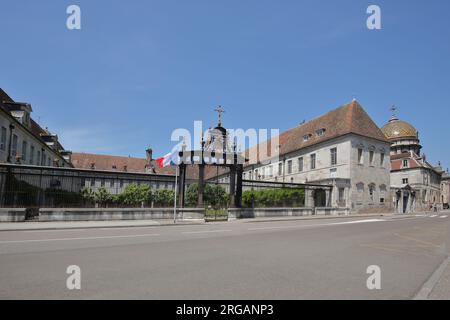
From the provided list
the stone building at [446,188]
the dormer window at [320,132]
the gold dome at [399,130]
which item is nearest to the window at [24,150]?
the dormer window at [320,132]

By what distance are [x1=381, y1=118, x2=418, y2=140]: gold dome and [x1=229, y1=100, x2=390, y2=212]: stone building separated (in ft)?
140

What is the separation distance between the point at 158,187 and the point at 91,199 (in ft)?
18.1

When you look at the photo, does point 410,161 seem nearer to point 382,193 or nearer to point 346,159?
point 382,193

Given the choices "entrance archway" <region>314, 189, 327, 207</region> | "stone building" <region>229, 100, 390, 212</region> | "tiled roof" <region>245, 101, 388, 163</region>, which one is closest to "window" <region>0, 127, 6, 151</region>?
"entrance archway" <region>314, 189, 327, 207</region>

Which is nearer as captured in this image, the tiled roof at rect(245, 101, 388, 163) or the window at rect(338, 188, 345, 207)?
the window at rect(338, 188, 345, 207)

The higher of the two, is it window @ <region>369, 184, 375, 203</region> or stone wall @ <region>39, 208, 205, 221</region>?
window @ <region>369, 184, 375, 203</region>

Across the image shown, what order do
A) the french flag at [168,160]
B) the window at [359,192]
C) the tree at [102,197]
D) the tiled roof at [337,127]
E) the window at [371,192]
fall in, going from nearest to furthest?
the tree at [102,197]
the french flag at [168,160]
the window at [359,192]
the window at [371,192]
the tiled roof at [337,127]

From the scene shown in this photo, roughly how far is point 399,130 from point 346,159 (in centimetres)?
5254

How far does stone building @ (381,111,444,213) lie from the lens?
6656 centimetres

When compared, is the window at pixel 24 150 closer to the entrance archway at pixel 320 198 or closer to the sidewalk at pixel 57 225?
the sidewalk at pixel 57 225

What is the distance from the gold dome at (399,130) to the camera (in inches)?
3206

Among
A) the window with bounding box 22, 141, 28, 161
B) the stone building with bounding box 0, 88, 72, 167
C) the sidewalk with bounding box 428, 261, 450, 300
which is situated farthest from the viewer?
the window with bounding box 22, 141, 28, 161

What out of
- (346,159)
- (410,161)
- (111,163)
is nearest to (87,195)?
(346,159)

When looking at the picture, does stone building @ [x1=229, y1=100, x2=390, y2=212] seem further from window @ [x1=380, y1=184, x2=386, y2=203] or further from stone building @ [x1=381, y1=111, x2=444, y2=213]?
stone building @ [x1=381, y1=111, x2=444, y2=213]
